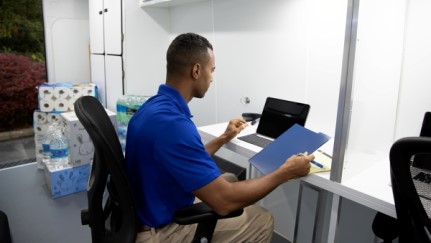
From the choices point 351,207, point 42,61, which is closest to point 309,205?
point 351,207

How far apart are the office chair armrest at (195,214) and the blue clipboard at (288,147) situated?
0.96 ft

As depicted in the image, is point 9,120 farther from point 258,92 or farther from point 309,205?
point 309,205

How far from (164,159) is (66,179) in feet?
6.98

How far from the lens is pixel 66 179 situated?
2.80m

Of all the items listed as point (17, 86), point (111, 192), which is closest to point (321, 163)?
point (111, 192)

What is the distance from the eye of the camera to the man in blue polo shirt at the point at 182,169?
1037mm

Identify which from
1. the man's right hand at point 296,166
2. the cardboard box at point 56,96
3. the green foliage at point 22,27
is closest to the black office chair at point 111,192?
the man's right hand at point 296,166

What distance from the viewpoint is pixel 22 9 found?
390 centimetres

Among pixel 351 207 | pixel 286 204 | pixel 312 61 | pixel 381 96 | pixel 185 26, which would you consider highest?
pixel 185 26

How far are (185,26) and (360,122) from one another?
2172 millimetres

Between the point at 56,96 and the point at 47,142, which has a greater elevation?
the point at 56,96

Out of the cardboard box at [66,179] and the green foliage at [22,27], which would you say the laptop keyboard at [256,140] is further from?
the green foliage at [22,27]

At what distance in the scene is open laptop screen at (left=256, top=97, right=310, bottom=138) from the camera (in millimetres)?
1759

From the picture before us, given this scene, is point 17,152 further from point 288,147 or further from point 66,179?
point 288,147
